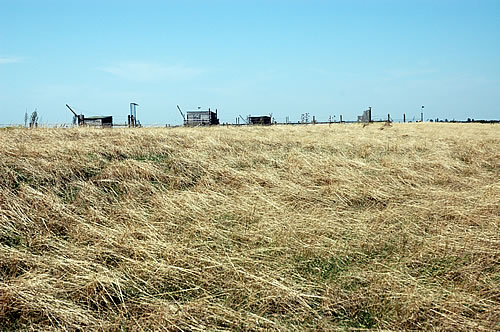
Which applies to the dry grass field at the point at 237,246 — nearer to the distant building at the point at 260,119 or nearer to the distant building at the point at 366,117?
the distant building at the point at 260,119

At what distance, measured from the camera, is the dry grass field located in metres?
3.04

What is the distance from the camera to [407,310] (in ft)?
9.99

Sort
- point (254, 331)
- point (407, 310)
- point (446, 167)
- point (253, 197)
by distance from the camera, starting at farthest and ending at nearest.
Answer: point (446, 167) < point (253, 197) < point (407, 310) < point (254, 331)

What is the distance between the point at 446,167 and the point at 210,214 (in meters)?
6.29

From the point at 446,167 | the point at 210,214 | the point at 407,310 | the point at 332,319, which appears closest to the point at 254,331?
the point at 332,319

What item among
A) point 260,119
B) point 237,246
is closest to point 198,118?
point 260,119

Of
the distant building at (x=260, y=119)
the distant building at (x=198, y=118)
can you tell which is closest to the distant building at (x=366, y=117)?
the distant building at (x=260, y=119)

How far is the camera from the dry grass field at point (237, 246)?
304 centimetres

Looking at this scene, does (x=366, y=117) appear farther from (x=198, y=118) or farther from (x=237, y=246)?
(x=237, y=246)

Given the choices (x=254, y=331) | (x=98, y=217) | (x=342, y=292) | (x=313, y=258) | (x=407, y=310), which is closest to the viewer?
(x=254, y=331)

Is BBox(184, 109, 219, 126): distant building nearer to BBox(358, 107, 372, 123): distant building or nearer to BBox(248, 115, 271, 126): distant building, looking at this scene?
BBox(248, 115, 271, 126): distant building

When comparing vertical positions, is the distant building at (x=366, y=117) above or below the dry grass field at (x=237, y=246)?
above

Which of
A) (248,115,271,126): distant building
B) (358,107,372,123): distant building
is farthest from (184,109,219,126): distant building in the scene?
(358,107,372,123): distant building

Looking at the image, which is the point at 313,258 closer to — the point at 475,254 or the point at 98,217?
the point at 475,254
